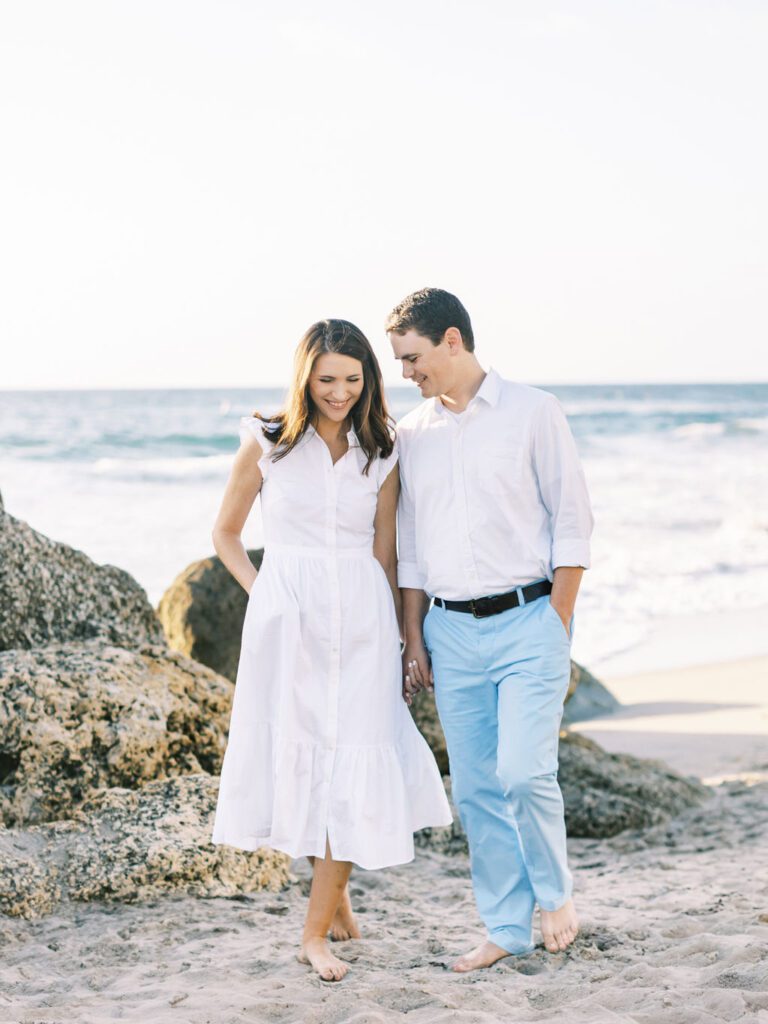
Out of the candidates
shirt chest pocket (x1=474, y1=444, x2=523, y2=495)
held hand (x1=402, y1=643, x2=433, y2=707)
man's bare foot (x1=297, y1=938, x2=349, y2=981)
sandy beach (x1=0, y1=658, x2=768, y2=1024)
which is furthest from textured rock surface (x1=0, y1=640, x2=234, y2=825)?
shirt chest pocket (x1=474, y1=444, x2=523, y2=495)

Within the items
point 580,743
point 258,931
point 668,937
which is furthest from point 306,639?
point 580,743

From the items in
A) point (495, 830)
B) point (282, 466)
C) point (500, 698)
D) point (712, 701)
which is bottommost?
point (712, 701)

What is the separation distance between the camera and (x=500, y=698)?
3.72 m

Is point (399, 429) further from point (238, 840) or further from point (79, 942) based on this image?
point (79, 942)

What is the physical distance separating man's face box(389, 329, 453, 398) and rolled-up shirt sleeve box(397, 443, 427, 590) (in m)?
0.29

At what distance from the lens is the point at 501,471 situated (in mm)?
3738

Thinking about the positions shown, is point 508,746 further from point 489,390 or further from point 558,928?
point 489,390

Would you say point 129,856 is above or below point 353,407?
below

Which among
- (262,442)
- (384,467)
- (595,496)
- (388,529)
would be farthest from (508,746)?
(595,496)

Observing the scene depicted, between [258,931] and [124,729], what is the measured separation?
40.0 inches

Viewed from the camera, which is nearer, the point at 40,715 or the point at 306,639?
the point at 306,639

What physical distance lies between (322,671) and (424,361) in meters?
1.06

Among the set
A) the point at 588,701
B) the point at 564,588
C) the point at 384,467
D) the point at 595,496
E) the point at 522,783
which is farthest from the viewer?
the point at 595,496

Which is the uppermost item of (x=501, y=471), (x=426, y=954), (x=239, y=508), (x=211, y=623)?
(x=501, y=471)
